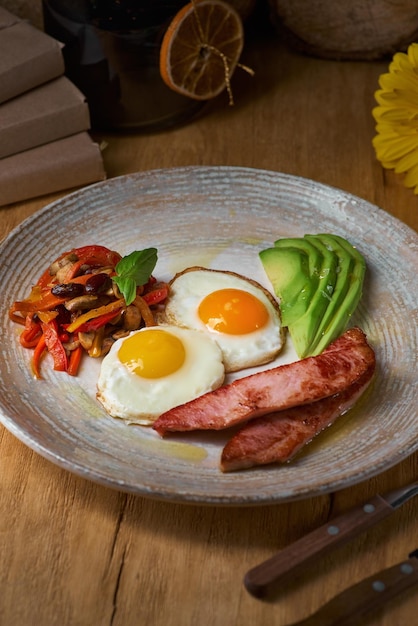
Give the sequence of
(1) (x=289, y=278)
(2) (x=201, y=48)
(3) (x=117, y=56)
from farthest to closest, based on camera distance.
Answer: (2) (x=201, y=48), (3) (x=117, y=56), (1) (x=289, y=278)

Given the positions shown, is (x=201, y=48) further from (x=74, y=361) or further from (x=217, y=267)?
(x=74, y=361)

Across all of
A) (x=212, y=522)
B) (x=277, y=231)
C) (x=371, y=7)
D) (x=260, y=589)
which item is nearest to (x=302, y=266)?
(x=277, y=231)

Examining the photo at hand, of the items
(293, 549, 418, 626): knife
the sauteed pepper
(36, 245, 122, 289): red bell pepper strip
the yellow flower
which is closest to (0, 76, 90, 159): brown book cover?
(36, 245, 122, 289): red bell pepper strip

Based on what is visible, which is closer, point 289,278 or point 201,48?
point 289,278

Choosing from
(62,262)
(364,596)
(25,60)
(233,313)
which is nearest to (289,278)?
(233,313)

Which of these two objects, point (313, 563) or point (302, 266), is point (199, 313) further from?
point (313, 563)

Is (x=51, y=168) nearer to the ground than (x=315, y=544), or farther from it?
nearer to the ground

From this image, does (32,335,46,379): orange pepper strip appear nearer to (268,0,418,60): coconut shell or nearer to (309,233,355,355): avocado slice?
(309,233,355,355): avocado slice

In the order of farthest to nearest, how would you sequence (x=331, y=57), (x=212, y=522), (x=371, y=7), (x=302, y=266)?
(x=331, y=57)
(x=371, y=7)
(x=302, y=266)
(x=212, y=522)
